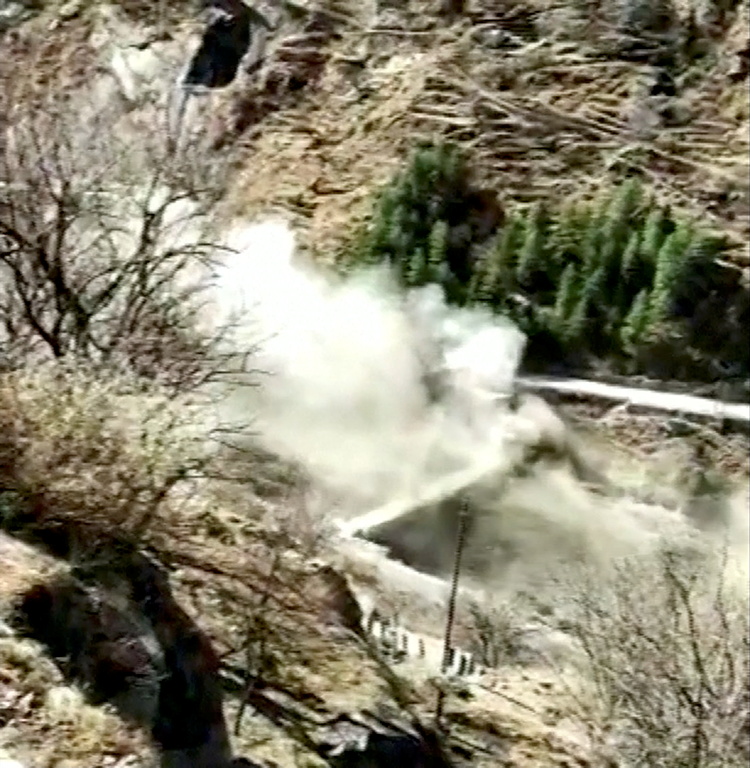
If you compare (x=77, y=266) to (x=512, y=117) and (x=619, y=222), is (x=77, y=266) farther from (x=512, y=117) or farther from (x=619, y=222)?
(x=512, y=117)

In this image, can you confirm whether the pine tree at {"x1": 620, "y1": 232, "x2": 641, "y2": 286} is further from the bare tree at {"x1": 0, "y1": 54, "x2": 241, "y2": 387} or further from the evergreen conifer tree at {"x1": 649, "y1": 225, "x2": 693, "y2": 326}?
the bare tree at {"x1": 0, "y1": 54, "x2": 241, "y2": 387}

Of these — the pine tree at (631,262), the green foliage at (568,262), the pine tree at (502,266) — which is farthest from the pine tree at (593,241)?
the pine tree at (502,266)

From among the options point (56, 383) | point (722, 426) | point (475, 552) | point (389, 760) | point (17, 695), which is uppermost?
point (56, 383)

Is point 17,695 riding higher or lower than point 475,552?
higher

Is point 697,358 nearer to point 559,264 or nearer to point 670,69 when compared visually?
point 559,264

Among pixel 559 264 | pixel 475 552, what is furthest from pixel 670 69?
pixel 475 552

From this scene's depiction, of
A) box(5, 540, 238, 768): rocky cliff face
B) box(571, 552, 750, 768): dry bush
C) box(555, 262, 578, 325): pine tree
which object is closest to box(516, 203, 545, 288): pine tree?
box(555, 262, 578, 325): pine tree

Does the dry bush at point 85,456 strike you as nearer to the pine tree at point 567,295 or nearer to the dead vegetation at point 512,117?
the pine tree at point 567,295
